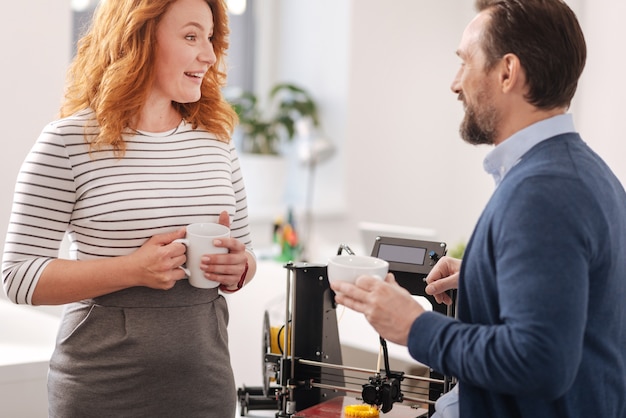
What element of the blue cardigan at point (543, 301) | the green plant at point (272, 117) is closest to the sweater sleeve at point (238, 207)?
the blue cardigan at point (543, 301)

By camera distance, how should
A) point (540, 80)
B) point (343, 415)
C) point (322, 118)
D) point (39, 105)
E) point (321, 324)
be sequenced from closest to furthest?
1. point (540, 80)
2. point (343, 415)
3. point (321, 324)
4. point (39, 105)
5. point (322, 118)

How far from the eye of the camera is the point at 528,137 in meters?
1.23

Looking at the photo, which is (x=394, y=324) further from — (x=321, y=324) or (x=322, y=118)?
(x=322, y=118)

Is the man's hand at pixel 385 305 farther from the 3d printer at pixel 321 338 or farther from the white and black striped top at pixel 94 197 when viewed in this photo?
the white and black striped top at pixel 94 197

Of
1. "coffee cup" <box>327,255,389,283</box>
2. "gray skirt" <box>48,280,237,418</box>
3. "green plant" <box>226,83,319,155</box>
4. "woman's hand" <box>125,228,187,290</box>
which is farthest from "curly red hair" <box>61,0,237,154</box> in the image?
"green plant" <box>226,83,319,155</box>

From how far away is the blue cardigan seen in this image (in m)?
1.09

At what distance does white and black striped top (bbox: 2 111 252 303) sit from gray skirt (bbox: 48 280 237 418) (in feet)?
0.34

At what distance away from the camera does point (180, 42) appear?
1618 mm

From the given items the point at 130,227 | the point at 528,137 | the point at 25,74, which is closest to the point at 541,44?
the point at 528,137

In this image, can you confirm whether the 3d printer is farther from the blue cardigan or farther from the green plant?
the green plant

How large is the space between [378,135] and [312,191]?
1.61 feet

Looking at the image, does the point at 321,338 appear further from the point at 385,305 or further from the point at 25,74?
the point at 25,74

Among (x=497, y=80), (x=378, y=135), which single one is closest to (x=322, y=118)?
(x=378, y=135)

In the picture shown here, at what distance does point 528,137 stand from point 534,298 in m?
0.27
